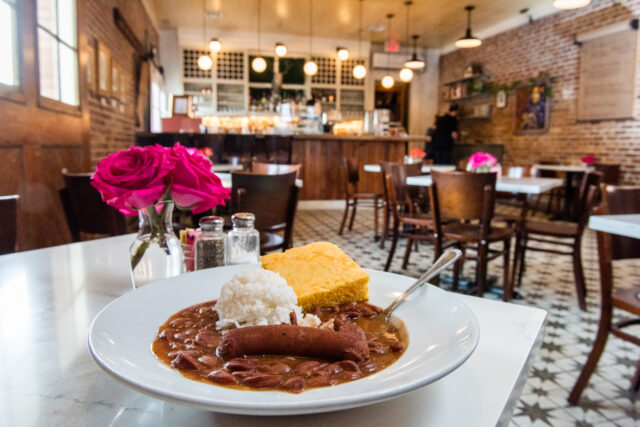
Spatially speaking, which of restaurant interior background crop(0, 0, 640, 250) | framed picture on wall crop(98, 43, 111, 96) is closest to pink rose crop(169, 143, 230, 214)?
restaurant interior background crop(0, 0, 640, 250)

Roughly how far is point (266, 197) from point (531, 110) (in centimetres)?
745

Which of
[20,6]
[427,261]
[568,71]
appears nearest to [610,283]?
[427,261]

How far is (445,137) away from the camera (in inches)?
376

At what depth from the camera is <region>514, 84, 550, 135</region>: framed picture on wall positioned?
7.77 metres

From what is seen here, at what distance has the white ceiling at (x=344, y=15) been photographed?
25.0 ft

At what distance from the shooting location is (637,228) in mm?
1329

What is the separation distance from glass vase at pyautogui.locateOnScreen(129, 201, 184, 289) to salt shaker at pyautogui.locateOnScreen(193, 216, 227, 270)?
39 millimetres

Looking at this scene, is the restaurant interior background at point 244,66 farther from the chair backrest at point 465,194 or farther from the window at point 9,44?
the chair backrest at point 465,194

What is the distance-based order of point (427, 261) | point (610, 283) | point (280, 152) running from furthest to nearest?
1. point (280, 152)
2. point (427, 261)
3. point (610, 283)

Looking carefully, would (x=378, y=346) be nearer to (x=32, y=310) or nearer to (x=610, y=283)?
(x=32, y=310)

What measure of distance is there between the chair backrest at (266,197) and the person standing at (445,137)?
314 inches

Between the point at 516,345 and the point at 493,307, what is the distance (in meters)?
0.15

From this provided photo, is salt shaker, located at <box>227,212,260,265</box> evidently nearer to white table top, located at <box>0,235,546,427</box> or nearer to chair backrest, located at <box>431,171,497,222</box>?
white table top, located at <box>0,235,546,427</box>

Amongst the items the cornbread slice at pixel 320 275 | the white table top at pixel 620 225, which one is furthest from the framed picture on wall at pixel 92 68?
the white table top at pixel 620 225
